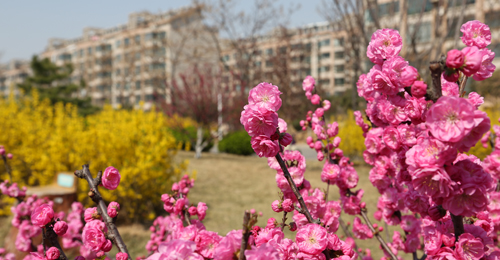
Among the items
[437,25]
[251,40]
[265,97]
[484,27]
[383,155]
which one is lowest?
[383,155]

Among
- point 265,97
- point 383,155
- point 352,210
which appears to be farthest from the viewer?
point 352,210

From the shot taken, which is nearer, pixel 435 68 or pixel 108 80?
pixel 435 68

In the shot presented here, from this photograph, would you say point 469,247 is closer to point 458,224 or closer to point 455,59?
point 458,224

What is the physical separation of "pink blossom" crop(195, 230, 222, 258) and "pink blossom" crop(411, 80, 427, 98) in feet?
2.36

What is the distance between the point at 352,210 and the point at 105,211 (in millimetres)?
1328

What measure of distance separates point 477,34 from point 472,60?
38 centimetres

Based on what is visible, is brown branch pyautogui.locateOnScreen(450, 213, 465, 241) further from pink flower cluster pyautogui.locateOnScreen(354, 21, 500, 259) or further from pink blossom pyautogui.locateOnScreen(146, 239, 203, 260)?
pink blossom pyautogui.locateOnScreen(146, 239, 203, 260)

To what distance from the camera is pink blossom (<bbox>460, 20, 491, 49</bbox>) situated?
41.6 inches

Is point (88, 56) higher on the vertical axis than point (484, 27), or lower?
higher

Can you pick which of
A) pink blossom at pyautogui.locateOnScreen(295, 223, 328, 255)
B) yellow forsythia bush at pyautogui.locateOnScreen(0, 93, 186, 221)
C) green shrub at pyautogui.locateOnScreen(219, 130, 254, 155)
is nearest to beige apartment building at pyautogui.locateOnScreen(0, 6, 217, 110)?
green shrub at pyautogui.locateOnScreen(219, 130, 254, 155)

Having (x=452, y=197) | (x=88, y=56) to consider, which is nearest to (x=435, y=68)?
(x=452, y=197)

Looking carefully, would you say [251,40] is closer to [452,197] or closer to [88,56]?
[452,197]

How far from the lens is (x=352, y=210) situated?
5.95ft

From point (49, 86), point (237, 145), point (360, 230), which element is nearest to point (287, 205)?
point (360, 230)
